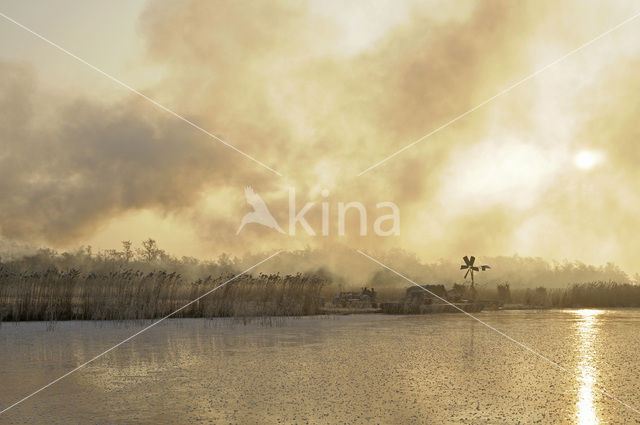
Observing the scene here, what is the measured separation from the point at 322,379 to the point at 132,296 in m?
15.6

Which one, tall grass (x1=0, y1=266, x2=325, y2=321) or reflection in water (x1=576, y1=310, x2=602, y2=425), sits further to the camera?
tall grass (x1=0, y1=266, x2=325, y2=321)

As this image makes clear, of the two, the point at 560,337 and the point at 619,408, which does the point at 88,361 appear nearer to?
the point at 619,408

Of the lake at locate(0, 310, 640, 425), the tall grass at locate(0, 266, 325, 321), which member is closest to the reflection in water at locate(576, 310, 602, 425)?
the lake at locate(0, 310, 640, 425)

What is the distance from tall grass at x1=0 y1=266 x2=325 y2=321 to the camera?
877 inches

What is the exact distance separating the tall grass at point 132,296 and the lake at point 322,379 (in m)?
5.50

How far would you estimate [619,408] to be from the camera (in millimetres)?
7508

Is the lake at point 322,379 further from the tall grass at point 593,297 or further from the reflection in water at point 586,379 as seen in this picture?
the tall grass at point 593,297

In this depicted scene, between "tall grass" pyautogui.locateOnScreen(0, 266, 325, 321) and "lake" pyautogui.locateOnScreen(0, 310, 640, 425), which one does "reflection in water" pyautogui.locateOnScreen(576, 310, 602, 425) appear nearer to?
"lake" pyautogui.locateOnScreen(0, 310, 640, 425)

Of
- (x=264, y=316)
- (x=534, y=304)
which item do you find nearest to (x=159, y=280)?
(x=264, y=316)

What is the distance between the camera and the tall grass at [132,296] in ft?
73.0

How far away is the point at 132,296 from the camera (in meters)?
23.5

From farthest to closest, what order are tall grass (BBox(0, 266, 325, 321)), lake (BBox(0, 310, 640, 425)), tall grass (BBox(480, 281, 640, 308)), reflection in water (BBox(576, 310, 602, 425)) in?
tall grass (BBox(480, 281, 640, 308)), tall grass (BBox(0, 266, 325, 321)), lake (BBox(0, 310, 640, 425)), reflection in water (BBox(576, 310, 602, 425))

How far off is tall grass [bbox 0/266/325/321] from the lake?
5.50 meters

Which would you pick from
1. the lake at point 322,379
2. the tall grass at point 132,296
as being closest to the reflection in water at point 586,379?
the lake at point 322,379
